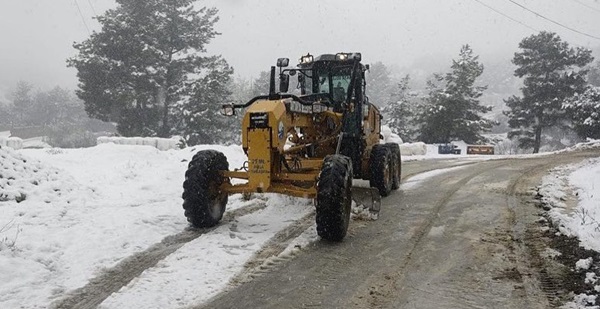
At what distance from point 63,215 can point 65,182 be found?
1609 millimetres

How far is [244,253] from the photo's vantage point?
5.79 m

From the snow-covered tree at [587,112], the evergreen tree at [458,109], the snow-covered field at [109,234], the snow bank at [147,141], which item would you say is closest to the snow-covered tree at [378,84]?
the evergreen tree at [458,109]

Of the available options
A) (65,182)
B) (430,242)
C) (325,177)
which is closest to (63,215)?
(65,182)

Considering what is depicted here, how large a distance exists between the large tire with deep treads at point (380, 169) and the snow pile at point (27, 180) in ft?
18.8

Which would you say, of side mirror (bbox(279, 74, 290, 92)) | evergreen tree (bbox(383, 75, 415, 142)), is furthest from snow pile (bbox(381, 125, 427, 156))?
side mirror (bbox(279, 74, 290, 92))

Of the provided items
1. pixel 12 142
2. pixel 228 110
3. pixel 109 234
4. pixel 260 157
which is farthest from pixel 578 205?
pixel 12 142

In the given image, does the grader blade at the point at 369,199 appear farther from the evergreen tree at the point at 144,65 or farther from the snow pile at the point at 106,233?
the evergreen tree at the point at 144,65

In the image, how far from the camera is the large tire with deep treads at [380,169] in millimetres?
9688

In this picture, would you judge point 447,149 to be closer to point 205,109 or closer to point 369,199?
point 205,109

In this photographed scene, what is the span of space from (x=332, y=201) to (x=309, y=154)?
2.87m

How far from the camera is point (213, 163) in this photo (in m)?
7.04

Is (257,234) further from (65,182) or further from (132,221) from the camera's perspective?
(65,182)

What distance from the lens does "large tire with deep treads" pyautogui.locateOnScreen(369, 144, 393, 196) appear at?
969 centimetres

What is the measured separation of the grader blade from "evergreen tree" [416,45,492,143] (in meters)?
34.1
